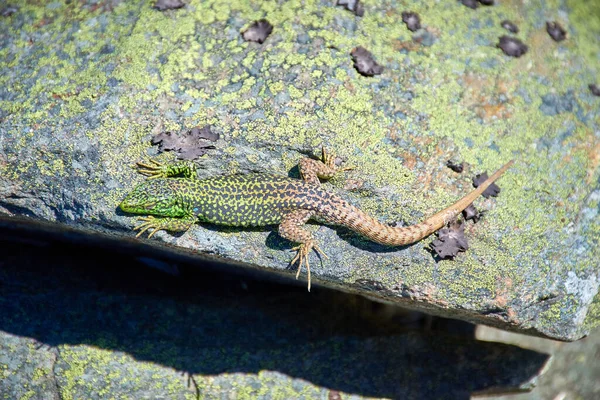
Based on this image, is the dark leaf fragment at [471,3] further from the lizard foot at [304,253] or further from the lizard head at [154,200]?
the lizard head at [154,200]

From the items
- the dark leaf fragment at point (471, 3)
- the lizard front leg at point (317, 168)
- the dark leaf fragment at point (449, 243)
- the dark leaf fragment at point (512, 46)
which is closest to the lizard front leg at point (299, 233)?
the lizard front leg at point (317, 168)

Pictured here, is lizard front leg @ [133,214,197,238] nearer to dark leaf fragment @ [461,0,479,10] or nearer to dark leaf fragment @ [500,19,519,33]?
dark leaf fragment @ [461,0,479,10]

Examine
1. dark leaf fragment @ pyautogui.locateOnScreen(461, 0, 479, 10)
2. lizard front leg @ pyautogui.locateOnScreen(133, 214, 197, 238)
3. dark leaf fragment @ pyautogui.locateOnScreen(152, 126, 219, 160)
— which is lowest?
lizard front leg @ pyautogui.locateOnScreen(133, 214, 197, 238)

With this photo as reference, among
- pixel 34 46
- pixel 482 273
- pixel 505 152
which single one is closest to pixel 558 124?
pixel 505 152

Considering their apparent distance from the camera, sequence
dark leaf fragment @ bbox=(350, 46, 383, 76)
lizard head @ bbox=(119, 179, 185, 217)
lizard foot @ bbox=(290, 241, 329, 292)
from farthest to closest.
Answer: dark leaf fragment @ bbox=(350, 46, 383, 76), lizard foot @ bbox=(290, 241, 329, 292), lizard head @ bbox=(119, 179, 185, 217)

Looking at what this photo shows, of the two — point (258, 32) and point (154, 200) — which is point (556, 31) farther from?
point (154, 200)

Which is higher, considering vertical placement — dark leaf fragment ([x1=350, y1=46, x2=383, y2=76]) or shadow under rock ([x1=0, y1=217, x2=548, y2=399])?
dark leaf fragment ([x1=350, y1=46, x2=383, y2=76])

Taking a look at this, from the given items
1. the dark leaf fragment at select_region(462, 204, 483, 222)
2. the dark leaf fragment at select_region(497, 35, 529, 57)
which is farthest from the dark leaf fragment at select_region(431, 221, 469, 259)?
the dark leaf fragment at select_region(497, 35, 529, 57)
